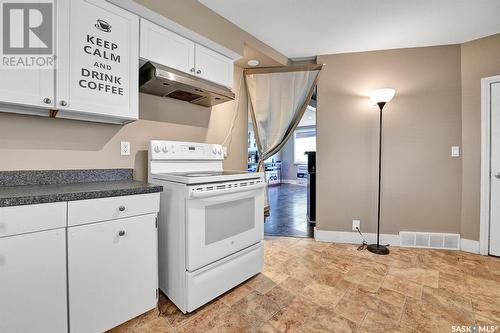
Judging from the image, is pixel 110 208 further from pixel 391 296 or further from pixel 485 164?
pixel 485 164

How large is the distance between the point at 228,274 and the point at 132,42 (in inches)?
69.8

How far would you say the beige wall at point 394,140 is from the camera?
8.68 feet

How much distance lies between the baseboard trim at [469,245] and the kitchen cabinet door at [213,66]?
3.07 meters

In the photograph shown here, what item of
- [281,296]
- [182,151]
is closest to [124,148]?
[182,151]

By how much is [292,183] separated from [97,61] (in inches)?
343

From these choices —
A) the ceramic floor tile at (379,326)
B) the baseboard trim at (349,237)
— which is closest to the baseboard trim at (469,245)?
the baseboard trim at (349,237)

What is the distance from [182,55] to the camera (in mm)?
1846

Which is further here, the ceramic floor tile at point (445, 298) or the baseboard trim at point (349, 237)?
the baseboard trim at point (349, 237)

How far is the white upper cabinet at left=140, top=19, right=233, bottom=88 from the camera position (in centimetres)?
167

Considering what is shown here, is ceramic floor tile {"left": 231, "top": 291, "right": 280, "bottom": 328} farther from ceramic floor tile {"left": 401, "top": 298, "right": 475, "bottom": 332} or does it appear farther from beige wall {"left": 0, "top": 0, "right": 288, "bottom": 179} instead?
beige wall {"left": 0, "top": 0, "right": 288, "bottom": 179}

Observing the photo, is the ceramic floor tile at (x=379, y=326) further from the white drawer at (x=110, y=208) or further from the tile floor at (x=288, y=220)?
the tile floor at (x=288, y=220)

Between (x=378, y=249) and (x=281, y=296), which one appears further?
(x=378, y=249)

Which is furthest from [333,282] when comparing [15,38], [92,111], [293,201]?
[293,201]

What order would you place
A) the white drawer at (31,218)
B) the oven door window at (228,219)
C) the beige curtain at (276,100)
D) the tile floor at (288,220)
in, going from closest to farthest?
the white drawer at (31,218) → the oven door window at (228,219) → the beige curtain at (276,100) → the tile floor at (288,220)
